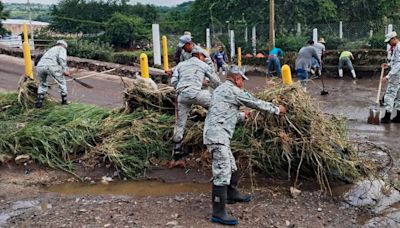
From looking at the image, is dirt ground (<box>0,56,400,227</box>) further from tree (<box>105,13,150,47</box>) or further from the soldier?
tree (<box>105,13,150,47</box>)

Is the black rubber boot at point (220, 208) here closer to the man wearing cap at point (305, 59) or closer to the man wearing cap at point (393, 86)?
the man wearing cap at point (393, 86)

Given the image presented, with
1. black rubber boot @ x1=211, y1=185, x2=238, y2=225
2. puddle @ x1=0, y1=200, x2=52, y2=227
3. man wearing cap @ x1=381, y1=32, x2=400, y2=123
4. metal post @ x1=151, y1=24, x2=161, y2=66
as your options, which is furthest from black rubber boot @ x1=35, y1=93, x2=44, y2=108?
metal post @ x1=151, y1=24, x2=161, y2=66

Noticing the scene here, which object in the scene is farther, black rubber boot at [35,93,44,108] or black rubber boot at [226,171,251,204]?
black rubber boot at [35,93,44,108]

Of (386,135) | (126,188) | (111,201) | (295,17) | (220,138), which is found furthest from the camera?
(295,17)

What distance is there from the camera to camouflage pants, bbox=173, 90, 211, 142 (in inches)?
234

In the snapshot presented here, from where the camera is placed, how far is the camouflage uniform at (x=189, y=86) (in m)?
5.95

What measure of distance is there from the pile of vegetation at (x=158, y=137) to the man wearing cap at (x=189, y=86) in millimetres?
252

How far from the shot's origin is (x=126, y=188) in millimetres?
5867

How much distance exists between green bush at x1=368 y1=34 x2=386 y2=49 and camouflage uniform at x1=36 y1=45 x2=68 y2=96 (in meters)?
14.3

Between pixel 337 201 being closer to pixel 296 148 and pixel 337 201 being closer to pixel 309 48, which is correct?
pixel 296 148

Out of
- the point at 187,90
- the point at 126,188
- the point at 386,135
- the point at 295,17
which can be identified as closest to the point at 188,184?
the point at 126,188

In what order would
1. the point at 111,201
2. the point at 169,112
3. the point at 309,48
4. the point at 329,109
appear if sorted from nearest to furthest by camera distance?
the point at 111,201
the point at 169,112
the point at 329,109
the point at 309,48

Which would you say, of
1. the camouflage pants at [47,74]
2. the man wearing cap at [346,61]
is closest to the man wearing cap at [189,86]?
the camouflage pants at [47,74]

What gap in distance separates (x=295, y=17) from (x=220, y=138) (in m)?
23.2
